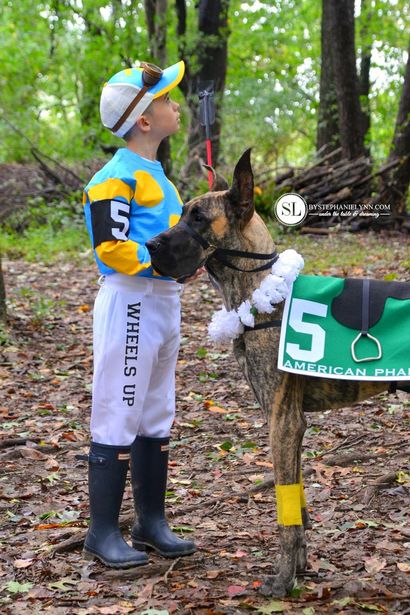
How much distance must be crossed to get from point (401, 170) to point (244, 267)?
38.8 ft

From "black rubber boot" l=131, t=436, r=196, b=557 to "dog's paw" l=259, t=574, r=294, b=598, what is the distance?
62cm

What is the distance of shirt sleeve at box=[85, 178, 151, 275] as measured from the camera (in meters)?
3.71

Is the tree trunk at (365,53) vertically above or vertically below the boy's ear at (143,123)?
above

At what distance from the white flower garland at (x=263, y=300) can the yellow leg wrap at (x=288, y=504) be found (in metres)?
0.74

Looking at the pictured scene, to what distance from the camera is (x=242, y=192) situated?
355 cm

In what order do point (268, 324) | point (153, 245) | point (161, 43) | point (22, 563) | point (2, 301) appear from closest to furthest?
point (153, 245) < point (268, 324) < point (22, 563) < point (2, 301) < point (161, 43)

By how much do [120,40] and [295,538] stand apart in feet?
42.9

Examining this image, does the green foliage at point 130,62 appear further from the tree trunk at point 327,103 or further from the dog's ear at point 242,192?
the dog's ear at point 242,192

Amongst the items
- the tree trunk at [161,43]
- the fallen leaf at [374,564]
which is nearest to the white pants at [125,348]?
the fallen leaf at [374,564]

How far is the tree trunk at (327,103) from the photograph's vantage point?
16.7 metres

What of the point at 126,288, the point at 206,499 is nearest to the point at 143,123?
the point at 126,288

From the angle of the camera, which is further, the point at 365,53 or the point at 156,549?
the point at 365,53

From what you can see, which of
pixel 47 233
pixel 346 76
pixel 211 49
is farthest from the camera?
pixel 211 49

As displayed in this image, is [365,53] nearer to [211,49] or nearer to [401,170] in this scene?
[211,49]
